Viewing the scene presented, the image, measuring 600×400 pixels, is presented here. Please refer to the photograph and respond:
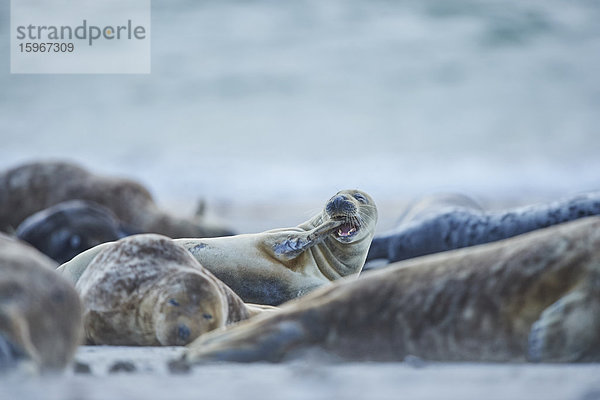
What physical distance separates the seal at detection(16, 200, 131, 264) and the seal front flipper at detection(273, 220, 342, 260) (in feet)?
11.0

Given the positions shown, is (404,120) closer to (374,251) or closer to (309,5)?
(309,5)

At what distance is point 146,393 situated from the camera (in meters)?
1.97

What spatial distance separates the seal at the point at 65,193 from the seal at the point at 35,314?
8.09 m

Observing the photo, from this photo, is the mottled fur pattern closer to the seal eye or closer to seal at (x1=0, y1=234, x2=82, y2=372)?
seal at (x1=0, y1=234, x2=82, y2=372)

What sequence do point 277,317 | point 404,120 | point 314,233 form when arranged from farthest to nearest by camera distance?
1. point 404,120
2. point 314,233
3. point 277,317

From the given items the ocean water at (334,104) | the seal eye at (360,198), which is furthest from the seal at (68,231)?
the ocean water at (334,104)

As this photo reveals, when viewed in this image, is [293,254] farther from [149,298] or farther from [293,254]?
[149,298]

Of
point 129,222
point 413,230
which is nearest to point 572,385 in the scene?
point 413,230

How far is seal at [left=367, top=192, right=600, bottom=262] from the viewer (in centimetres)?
496

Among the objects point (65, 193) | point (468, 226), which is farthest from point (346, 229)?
point (65, 193)

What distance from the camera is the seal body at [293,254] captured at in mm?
4598

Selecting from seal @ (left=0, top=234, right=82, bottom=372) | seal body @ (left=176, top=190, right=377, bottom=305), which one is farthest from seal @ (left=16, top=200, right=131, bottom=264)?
seal @ (left=0, top=234, right=82, bottom=372)

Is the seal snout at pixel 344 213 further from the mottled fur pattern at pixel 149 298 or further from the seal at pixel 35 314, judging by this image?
the seal at pixel 35 314

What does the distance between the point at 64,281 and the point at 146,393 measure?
1.62ft
